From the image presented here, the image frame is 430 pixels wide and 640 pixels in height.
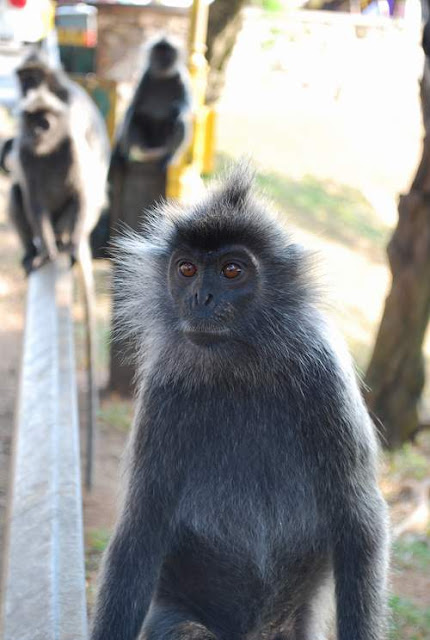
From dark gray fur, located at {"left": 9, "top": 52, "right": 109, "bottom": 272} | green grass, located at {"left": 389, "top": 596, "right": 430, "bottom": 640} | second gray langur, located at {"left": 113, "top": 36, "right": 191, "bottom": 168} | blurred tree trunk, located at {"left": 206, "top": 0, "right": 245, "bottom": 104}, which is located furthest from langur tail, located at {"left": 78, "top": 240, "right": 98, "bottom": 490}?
blurred tree trunk, located at {"left": 206, "top": 0, "right": 245, "bottom": 104}

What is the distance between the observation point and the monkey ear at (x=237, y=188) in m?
2.80

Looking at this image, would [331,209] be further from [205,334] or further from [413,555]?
[205,334]

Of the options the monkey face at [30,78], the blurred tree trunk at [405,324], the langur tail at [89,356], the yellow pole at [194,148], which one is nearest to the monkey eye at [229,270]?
the langur tail at [89,356]

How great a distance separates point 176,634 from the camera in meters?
2.74

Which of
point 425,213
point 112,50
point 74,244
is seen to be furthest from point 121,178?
point 112,50

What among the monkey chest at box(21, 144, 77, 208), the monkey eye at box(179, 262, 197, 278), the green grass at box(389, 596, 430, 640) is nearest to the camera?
the monkey eye at box(179, 262, 197, 278)

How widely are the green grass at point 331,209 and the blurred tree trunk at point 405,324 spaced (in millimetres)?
7889

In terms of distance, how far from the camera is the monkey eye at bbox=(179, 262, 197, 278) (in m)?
2.83

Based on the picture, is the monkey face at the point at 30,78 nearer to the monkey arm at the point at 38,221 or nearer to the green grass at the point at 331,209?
the monkey arm at the point at 38,221

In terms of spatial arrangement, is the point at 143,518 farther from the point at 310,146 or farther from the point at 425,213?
the point at 310,146

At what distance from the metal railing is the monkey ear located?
129cm

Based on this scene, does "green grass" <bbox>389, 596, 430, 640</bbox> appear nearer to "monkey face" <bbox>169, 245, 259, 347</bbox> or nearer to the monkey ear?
"monkey face" <bbox>169, 245, 259, 347</bbox>

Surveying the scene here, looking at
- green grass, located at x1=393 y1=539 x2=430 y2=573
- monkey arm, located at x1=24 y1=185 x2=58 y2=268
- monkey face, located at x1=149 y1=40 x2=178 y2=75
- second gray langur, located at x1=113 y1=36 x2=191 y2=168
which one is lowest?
green grass, located at x1=393 y1=539 x2=430 y2=573

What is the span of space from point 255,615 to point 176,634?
27 cm
